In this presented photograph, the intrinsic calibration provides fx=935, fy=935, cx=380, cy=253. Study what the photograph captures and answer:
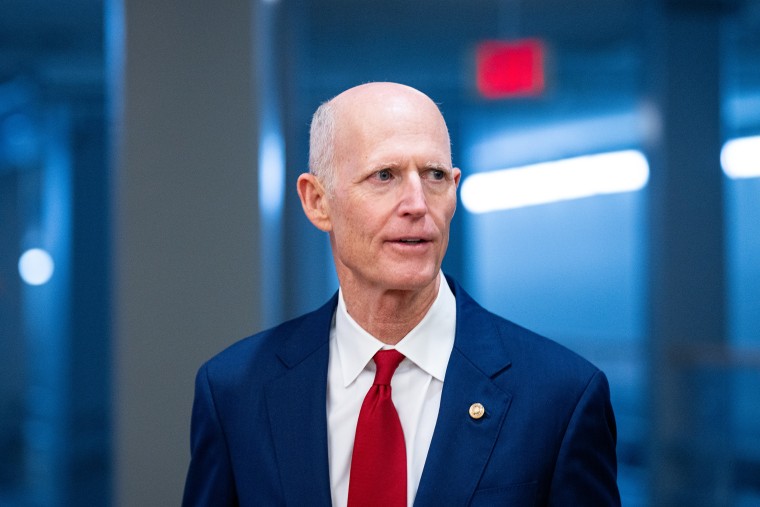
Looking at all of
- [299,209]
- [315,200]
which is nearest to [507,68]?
[299,209]

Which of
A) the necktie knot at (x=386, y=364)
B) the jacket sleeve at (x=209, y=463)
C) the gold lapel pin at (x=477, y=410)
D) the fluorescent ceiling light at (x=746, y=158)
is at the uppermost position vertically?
the fluorescent ceiling light at (x=746, y=158)

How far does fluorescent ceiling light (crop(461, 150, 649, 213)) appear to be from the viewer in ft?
34.0

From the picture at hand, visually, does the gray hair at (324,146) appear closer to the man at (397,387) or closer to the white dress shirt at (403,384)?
the man at (397,387)

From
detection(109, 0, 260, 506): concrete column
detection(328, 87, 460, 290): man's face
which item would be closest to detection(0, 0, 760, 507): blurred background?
detection(109, 0, 260, 506): concrete column

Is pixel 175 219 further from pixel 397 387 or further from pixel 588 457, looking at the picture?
pixel 588 457

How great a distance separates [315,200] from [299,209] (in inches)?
121

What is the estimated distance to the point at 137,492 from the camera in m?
3.03

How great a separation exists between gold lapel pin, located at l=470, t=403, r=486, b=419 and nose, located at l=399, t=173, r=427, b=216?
31 centimetres

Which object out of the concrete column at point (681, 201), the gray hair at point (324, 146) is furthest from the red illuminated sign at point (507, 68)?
the gray hair at point (324, 146)

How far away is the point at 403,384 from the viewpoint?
4.99 feet

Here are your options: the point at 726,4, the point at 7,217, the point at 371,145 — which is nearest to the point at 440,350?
the point at 371,145

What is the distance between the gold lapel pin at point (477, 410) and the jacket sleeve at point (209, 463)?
1.41ft

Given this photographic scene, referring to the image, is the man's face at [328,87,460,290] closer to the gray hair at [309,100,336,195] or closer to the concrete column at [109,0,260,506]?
the gray hair at [309,100,336,195]

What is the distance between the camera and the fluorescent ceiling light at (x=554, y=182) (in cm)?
1038
